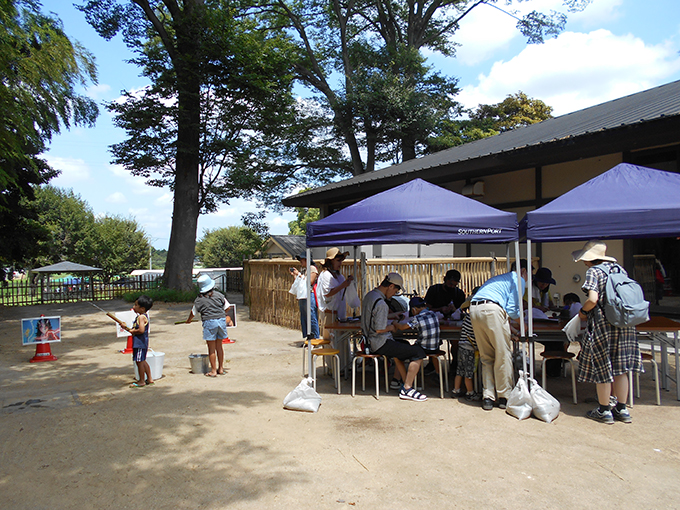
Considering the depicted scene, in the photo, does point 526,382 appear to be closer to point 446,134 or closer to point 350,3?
point 446,134

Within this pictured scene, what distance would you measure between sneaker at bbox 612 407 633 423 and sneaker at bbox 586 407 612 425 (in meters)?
0.08

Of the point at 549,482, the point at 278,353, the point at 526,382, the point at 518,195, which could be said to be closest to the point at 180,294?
the point at 278,353

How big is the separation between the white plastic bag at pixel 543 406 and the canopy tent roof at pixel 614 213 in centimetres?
167

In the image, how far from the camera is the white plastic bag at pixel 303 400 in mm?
5324

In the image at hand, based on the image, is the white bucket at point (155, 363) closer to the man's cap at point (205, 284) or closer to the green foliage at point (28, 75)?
the man's cap at point (205, 284)

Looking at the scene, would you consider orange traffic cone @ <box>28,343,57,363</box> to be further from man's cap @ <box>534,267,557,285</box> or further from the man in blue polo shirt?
man's cap @ <box>534,267,557,285</box>

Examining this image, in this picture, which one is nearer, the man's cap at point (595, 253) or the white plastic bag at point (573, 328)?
the man's cap at point (595, 253)

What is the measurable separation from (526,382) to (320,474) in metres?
2.65

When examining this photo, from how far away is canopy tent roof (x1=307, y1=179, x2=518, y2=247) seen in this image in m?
5.47

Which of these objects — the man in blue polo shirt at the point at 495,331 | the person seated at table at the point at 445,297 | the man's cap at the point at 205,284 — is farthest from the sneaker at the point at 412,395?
the man's cap at the point at 205,284

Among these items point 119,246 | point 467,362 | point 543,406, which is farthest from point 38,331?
point 119,246

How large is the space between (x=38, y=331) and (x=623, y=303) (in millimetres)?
8764

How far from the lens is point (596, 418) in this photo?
4.93 m

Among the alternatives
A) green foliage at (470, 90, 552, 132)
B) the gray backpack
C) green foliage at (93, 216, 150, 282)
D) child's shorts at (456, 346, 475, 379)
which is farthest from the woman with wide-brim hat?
green foliage at (93, 216, 150, 282)
